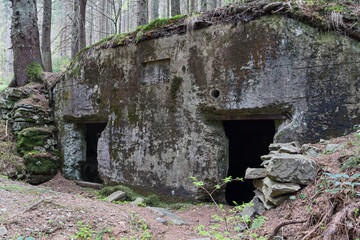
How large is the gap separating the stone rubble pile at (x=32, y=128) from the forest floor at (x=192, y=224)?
138 inches

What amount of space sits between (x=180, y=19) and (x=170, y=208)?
3890 millimetres

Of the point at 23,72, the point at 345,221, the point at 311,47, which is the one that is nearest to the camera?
the point at 345,221

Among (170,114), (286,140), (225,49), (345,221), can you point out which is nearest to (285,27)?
(225,49)

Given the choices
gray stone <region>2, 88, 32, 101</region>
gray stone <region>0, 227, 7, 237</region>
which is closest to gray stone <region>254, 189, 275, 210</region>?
gray stone <region>0, 227, 7, 237</region>

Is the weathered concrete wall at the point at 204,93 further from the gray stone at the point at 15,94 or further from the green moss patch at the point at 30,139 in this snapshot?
the gray stone at the point at 15,94

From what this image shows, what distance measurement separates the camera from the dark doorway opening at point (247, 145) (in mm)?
7582

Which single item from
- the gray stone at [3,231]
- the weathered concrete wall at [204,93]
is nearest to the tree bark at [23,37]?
the weathered concrete wall at [204,93]

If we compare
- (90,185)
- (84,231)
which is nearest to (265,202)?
(84,231)

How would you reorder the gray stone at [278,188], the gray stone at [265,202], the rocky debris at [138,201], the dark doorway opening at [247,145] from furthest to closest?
the dark doorway opening at [247,145]
the rocky debris at [138,201]
the gray stone at [265,202]
the gray stone at [278,188]

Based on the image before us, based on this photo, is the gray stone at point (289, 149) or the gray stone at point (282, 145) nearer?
the gray stone at point (289, 149)

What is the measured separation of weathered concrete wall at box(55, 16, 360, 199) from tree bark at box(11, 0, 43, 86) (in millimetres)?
2914

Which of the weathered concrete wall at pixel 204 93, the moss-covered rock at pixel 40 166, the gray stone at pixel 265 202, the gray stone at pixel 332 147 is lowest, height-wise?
the moss-covered rock at pixel 40 166

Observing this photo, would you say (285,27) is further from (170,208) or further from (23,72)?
(23,72)

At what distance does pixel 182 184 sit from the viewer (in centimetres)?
518
